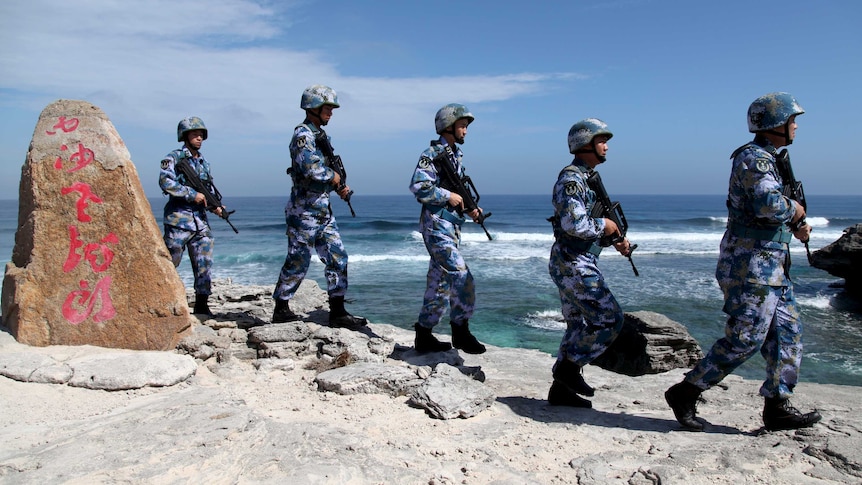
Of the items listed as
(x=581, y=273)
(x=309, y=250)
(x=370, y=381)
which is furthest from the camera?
(x=309, y=250)

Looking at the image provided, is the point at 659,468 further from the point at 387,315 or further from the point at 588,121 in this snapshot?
the point at 387,315

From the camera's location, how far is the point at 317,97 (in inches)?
214

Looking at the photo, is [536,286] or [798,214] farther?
[536,286]

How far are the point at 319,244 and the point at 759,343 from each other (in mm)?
3852

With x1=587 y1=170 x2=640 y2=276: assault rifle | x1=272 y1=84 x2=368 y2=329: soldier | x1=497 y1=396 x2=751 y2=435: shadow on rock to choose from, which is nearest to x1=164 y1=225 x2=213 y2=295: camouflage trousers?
x1=272 y1=84 x2=368 y2=329: soldier

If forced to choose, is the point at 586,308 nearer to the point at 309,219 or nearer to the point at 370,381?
the point at 370,381

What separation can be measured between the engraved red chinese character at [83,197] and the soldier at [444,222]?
9.16ft

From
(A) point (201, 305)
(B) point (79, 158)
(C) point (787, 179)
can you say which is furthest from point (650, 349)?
(B) point (79, 158)

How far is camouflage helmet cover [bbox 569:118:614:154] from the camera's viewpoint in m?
4.09

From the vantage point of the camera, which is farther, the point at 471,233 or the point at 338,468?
the point at 471,233

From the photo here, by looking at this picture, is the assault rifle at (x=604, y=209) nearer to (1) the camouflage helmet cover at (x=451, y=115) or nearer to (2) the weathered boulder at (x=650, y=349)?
(1) the camouflage helmet cover at (x=451, y=115)

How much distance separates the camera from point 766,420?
12.4ft

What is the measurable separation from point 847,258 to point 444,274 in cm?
1293

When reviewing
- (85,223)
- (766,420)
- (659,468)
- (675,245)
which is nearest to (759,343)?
(766,420)
